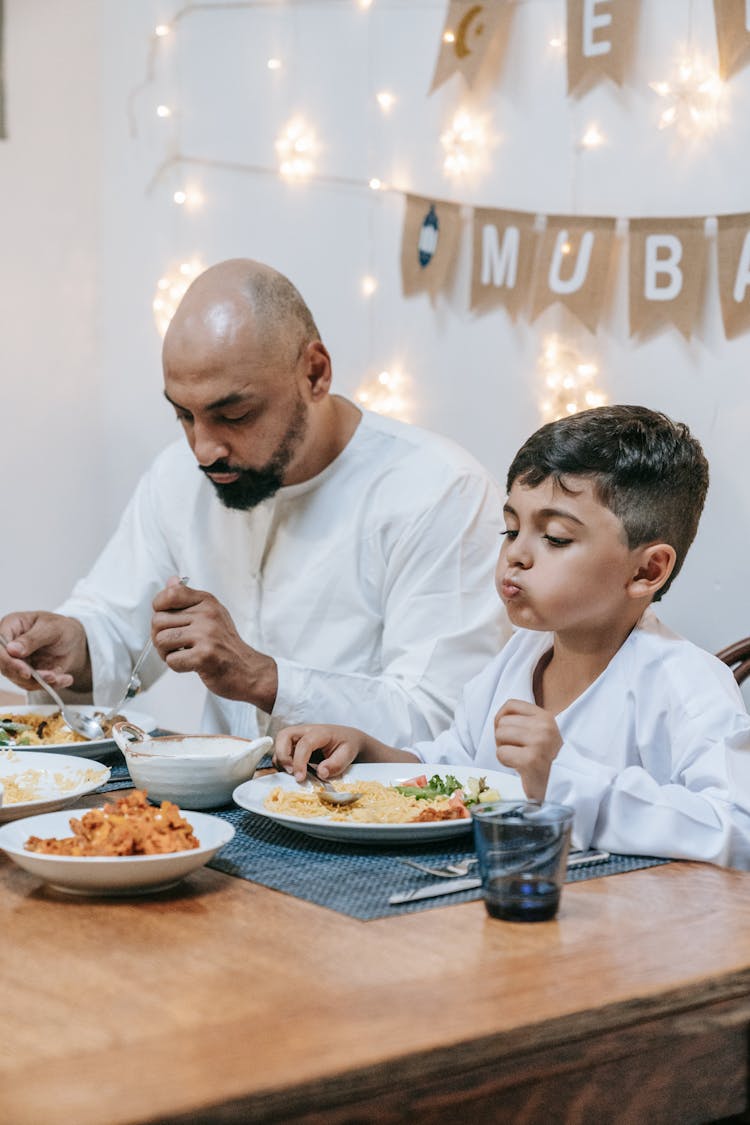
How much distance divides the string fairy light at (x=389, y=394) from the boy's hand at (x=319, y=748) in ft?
5.25

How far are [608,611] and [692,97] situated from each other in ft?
4.19

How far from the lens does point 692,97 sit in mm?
2484

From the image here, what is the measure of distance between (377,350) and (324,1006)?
2.46 m

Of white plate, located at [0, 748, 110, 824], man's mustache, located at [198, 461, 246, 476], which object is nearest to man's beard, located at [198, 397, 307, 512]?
man's mustache, located at [198, 461, 246, 476]

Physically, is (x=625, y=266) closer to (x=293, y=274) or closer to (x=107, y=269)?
(x=293, y=274)

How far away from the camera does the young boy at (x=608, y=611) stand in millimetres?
1534

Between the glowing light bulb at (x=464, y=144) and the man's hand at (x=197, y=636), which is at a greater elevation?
the glowing light bulb at (x=464, y=144)

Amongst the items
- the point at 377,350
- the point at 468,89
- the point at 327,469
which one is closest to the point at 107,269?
the point at 377,350

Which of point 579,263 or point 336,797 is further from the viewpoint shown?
point 579,263

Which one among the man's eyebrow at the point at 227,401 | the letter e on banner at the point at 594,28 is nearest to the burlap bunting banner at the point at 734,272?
the letter e on banner at the point at 594,28

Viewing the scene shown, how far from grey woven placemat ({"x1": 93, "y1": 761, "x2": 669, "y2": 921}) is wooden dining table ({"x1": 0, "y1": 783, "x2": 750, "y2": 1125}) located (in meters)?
0.03

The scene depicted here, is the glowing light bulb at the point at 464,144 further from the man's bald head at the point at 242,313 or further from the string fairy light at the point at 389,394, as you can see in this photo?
the man's bald head at the point at 242,313

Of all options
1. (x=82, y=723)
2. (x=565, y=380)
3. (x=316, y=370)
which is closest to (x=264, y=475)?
(x=316, y=370)

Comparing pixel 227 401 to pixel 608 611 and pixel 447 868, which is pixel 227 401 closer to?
pixel 608 611
